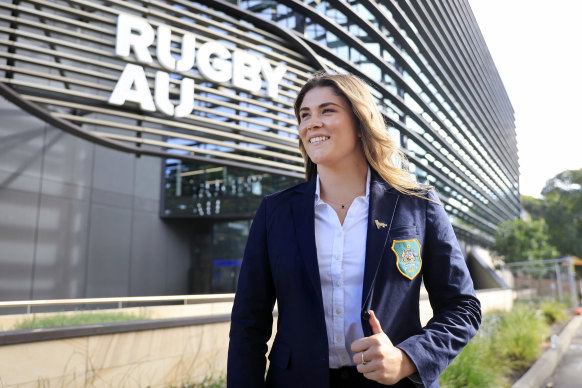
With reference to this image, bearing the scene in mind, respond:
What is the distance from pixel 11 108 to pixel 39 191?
263 centimetres

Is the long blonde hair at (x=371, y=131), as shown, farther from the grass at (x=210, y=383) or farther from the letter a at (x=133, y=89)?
the letter a at (x=133, y=89)

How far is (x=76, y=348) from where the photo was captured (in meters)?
4.16

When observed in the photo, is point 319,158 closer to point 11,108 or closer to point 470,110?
point 11,108

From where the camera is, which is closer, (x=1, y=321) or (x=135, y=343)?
(x=135, y=343)

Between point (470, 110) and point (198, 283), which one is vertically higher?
point (470, 110)

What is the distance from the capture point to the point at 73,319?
8445mm

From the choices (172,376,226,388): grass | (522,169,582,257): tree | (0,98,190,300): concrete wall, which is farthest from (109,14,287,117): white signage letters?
(522,169,582,257): tree

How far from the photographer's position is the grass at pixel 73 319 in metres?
8.02

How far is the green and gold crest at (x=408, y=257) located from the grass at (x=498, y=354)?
13.4 feet

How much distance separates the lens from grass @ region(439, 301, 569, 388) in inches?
207

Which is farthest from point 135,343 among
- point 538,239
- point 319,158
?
point 538,239

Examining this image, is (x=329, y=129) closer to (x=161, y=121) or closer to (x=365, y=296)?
(x=365, y=296)

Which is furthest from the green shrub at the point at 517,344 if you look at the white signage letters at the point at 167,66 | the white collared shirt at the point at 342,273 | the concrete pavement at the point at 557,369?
the white signage letters at the point at 167,66

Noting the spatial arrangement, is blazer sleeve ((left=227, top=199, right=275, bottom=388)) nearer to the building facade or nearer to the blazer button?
the blazer button
